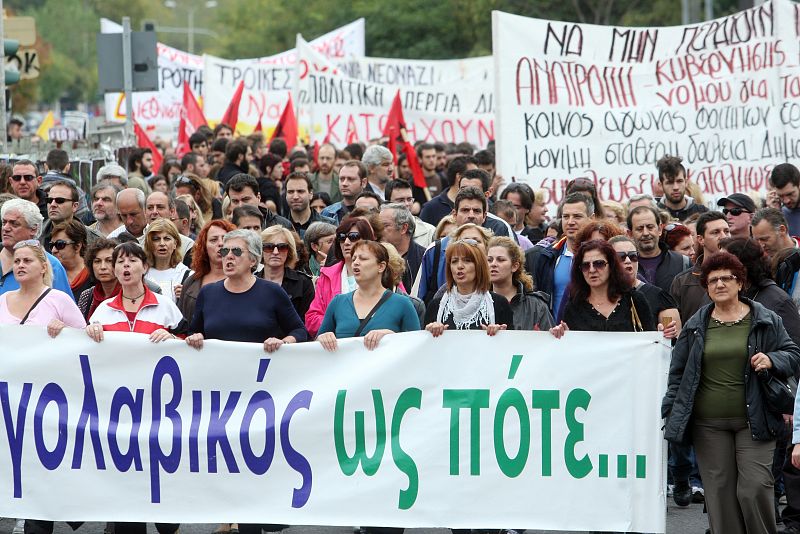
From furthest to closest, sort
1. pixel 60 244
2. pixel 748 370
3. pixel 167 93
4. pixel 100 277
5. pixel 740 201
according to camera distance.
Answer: pixel 167 93, pixel 740 201, pixel 60 244, pixel 100 277, pixel 748 370

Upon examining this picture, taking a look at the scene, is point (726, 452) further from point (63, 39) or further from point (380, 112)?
point (63, 39)

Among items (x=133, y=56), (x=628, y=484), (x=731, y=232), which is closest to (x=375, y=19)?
(x=133, y=56)

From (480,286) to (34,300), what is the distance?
2238 mm

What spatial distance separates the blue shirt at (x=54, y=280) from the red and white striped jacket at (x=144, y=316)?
280 millimetres

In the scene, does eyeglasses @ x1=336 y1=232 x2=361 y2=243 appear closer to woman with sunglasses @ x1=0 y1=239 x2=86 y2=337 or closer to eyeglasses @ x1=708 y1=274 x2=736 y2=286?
woman with sunglasses @ x1=0 y1=239 x2=86 y2=337

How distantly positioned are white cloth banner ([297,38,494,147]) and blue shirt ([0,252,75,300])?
10656 mm

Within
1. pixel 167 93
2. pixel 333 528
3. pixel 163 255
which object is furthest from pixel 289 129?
pixel 333 528

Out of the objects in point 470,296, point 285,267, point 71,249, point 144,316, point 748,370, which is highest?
point 71,249

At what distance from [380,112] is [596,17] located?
22458 mm

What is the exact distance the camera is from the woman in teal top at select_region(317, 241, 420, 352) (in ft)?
24.7

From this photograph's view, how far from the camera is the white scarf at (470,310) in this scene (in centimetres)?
755

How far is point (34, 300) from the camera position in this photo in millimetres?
7684

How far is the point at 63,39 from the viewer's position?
88.6 m

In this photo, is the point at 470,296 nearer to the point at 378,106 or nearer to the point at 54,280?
the point at 54,280
